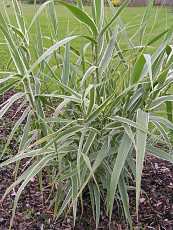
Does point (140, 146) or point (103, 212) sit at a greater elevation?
point (140, 146)

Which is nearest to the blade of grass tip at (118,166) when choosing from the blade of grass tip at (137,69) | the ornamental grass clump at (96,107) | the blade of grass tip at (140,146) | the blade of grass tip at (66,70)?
the ornamental grass clump at (96,107)

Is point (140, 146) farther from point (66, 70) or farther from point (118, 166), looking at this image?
point (66, 70)

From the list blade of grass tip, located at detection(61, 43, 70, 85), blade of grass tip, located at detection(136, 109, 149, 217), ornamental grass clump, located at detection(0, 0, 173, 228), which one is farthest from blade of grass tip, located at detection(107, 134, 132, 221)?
blade of grass tip, located at detection(61, 43, 70, 85)

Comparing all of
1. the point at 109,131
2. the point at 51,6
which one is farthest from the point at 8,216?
the point at 51,6

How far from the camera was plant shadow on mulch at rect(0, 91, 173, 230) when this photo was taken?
242 cm

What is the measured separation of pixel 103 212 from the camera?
2.47m

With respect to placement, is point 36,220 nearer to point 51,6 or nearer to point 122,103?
point 122,103

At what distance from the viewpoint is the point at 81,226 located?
2.40m

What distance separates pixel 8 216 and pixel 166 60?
1.16m

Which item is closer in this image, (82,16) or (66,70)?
(82,16)

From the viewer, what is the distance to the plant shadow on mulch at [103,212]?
2.42 metres

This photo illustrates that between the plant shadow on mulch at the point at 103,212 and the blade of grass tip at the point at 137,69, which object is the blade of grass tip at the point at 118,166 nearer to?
the blade of grass tip at the point at 137,69

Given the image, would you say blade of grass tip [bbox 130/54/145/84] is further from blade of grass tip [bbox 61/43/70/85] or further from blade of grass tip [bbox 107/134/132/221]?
blade of grass tip [bbox 61/43/70/85]

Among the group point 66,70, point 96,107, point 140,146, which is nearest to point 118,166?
point 140,146
